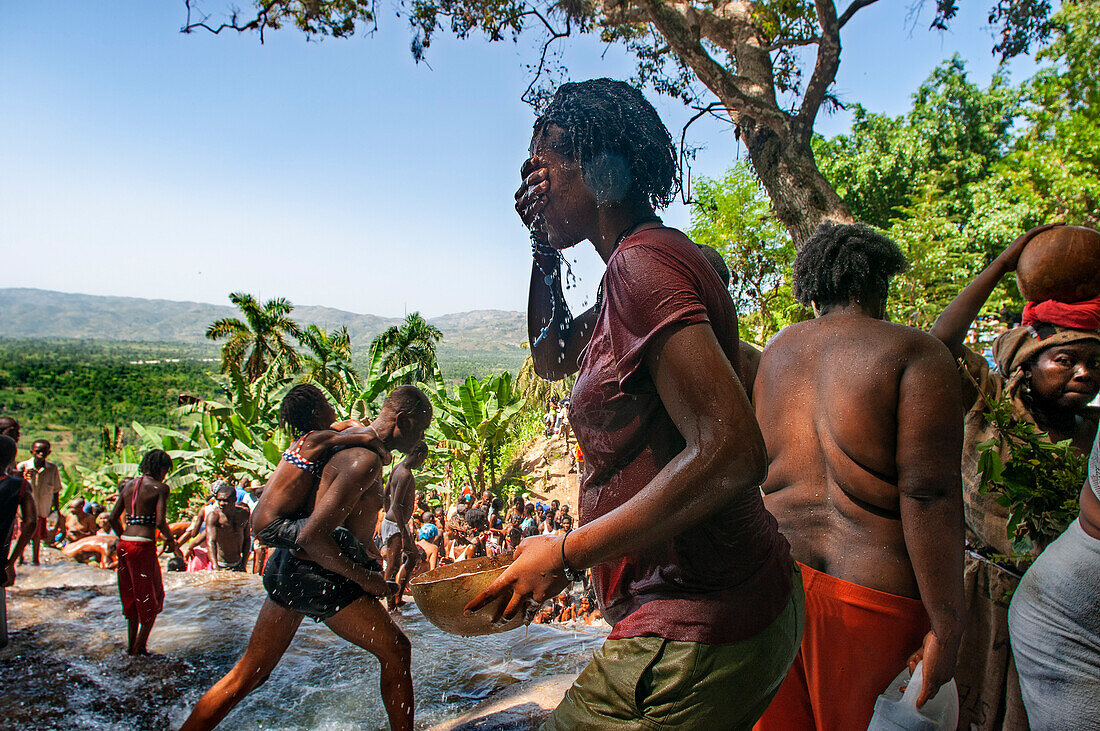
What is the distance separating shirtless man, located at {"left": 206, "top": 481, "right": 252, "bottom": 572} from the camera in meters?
8.98

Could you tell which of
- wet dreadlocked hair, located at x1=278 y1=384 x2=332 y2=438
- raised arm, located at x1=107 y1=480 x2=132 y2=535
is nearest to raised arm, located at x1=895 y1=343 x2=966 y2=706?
wet dreadlocked hair, located at x1=278 y1=384 x2=332 y2=438

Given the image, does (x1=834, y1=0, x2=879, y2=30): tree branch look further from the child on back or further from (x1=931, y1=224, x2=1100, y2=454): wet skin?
the child on back

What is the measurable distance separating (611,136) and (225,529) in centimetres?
936

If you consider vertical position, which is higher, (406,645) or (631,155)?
(631,155)

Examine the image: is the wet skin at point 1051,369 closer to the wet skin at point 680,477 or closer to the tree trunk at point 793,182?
the wet skin at point 680,477

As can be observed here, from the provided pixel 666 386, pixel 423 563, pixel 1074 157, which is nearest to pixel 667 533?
pixel 666 386

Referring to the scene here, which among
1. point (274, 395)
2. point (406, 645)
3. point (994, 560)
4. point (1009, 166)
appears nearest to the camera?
point (994, 560)

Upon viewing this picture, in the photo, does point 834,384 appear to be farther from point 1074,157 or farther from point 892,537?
point 1074,157

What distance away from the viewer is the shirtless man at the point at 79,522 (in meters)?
12.3

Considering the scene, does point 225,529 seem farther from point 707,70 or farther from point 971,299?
point 971,299

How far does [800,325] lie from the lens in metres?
2.25

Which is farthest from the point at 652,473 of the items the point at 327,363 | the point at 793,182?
the point at 327,363

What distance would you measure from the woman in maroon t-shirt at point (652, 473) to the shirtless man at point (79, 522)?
14406 millimetres

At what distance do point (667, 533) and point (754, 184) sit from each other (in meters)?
15.4
